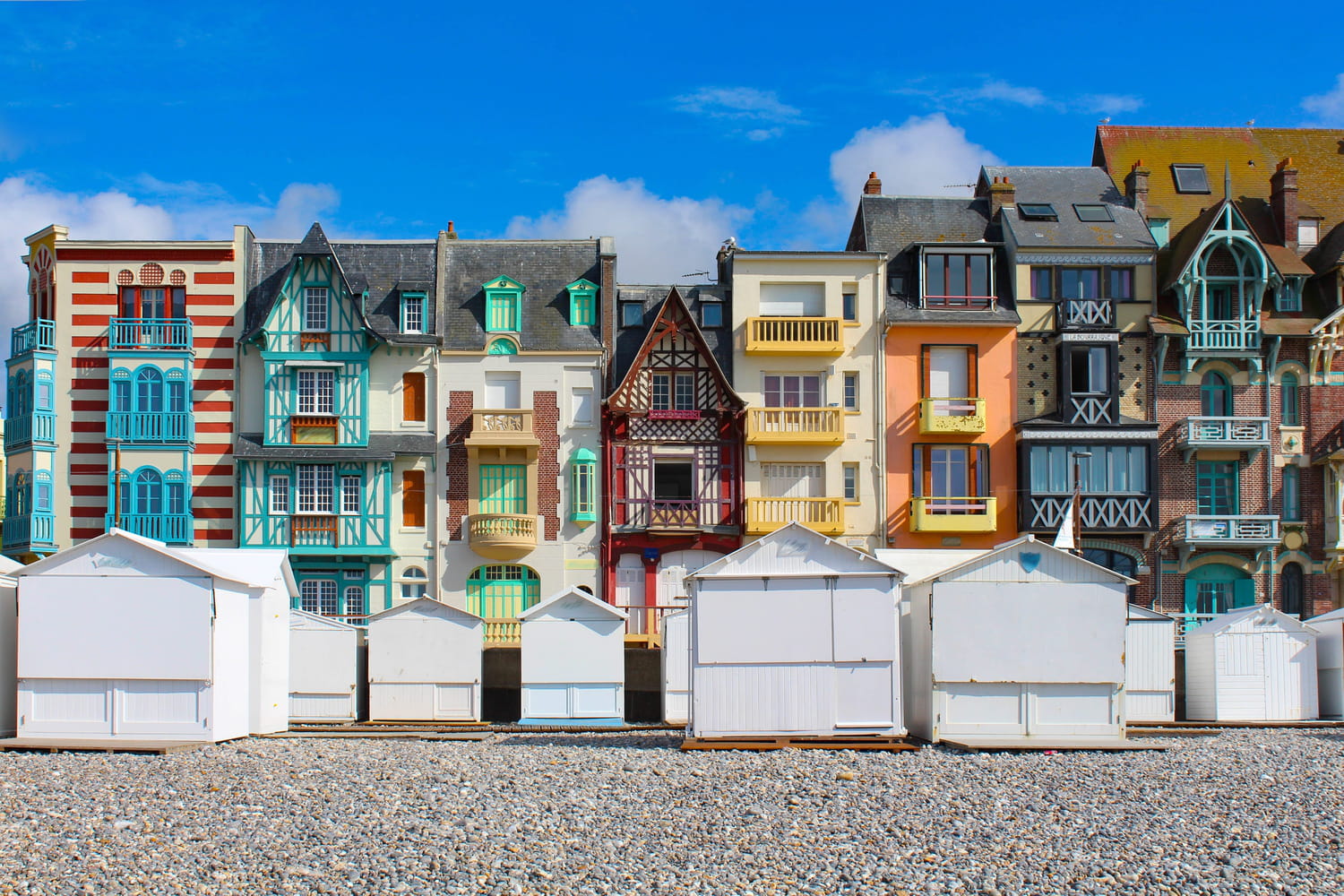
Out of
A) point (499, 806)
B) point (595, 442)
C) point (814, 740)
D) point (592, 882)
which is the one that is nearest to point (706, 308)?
point (595, 442)

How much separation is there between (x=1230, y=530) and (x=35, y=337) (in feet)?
103

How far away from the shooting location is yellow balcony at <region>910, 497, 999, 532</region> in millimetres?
39000

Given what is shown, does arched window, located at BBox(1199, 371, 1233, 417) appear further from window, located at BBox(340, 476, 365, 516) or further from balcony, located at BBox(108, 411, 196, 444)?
balcony, located at BBox(108, 411, 196, 444)

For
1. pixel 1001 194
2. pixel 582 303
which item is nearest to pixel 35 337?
pixel 582 303

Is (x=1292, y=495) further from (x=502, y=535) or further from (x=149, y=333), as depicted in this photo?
(x=149, y=333)

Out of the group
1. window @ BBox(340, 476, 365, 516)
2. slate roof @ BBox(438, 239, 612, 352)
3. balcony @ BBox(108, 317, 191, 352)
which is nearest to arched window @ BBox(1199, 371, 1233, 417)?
slate roof @ BBox(438, 239, 612, 352)

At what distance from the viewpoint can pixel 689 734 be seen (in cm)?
2434

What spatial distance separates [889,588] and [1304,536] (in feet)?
67.3

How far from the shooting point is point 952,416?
39.6 metres

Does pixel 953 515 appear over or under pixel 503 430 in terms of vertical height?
under

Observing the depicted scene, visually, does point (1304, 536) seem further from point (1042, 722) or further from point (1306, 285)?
point (1042, 722)

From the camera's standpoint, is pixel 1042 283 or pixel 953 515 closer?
pixel 953 515

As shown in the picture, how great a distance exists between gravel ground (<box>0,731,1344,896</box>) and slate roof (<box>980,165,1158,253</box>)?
1955cm

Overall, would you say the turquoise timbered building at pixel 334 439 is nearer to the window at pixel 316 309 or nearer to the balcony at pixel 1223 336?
the window at pixel 316 309
